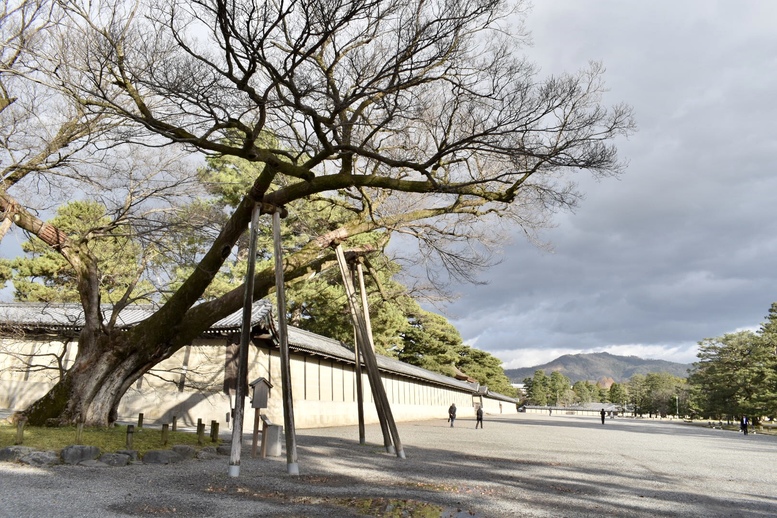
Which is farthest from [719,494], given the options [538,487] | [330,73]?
[330,73]

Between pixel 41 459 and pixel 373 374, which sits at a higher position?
pixel 373 374

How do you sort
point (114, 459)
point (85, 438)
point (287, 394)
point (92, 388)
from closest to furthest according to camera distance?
point (287, 394) → point (114, 459) → point (85, 438) → point (92, 388)

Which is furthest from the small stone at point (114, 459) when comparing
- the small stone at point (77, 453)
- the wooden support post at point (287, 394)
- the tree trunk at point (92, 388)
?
the wooden support post at point (287, 394)

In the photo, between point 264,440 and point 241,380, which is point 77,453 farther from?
point 264,440

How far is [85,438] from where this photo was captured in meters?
9.01

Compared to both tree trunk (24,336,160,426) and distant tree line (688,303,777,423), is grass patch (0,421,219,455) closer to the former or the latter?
tree trunk (24,336,160,426)

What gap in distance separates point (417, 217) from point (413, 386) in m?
24.3

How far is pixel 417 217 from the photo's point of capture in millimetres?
13375

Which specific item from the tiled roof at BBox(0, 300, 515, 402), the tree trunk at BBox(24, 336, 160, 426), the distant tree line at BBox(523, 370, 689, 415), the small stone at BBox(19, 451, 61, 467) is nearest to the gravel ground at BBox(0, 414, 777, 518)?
the small stone at BBox(19, 451, 61, 467)

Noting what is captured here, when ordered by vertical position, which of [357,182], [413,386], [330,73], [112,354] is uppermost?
[330,73]

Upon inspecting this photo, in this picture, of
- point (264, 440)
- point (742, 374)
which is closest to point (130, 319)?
point (264, 440)

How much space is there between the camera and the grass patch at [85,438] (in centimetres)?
859

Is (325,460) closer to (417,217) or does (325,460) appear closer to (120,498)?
(120,498)

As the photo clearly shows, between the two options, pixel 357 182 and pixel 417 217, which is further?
pixel 417 217
